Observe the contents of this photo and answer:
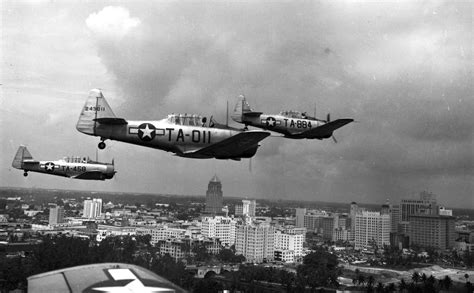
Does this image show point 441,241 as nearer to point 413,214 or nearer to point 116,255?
point 413,214

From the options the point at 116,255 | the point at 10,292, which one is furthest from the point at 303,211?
the point at 10,292

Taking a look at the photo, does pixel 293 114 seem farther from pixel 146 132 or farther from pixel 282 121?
pixel 146 132

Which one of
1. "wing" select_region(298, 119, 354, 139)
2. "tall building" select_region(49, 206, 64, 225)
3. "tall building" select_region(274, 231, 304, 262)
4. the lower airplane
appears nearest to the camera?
the lower airplane

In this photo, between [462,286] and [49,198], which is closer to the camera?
[49,198]

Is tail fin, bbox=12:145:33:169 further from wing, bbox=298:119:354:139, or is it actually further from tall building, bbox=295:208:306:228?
tall building, bbox=295:208:306:228

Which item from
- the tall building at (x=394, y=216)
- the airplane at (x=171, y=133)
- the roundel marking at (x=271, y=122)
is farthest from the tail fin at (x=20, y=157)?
the tall building at (x=394, y=216)

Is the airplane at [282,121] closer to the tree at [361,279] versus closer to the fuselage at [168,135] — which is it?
the fuselage at [168,135]

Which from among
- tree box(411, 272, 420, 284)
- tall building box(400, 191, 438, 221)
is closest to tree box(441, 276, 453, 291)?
tree box(411, 272, 420, 284)
